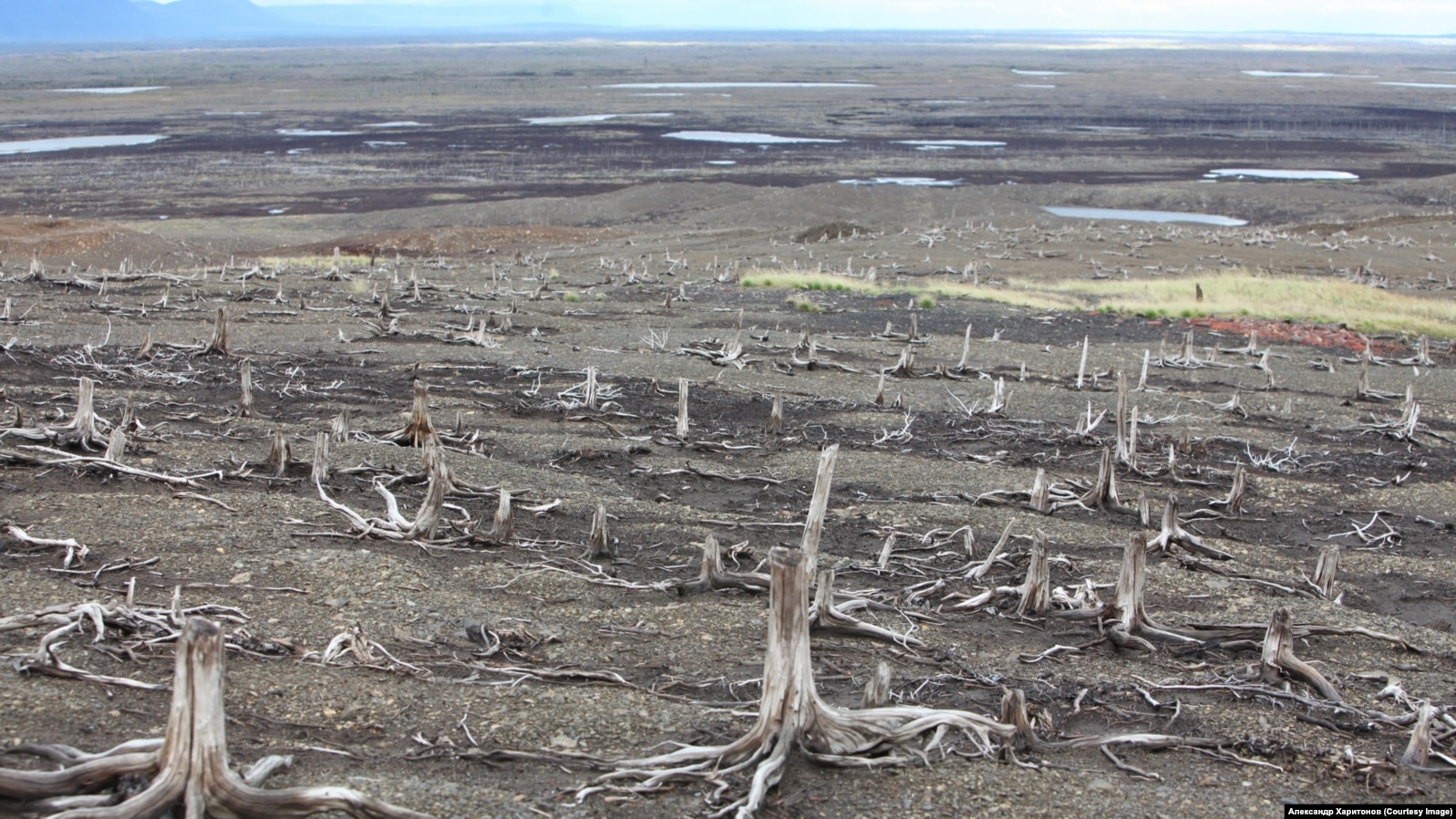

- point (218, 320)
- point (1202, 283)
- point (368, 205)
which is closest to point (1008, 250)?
point (1202, 283)

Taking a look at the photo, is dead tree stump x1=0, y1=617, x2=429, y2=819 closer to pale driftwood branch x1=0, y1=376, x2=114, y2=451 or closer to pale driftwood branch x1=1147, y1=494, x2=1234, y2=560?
pale driftwood branch x1=0, y1=376, x2=114, y2=451

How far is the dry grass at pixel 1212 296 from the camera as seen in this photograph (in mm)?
20906

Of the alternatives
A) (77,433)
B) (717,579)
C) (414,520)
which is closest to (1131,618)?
(717,579)

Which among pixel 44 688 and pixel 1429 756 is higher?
pixel 44 688

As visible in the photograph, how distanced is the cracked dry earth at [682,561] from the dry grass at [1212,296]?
5490 millimetres

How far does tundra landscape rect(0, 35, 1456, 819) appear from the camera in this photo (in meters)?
4.43

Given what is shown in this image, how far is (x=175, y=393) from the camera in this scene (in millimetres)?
11281

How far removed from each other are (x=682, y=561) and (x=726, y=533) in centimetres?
76

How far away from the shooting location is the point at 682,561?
7305 mm

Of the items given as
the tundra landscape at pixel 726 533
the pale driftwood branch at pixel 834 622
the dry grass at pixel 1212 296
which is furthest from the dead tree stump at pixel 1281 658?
the dry grass at pixel 1212 296

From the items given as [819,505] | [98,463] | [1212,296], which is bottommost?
[1212,296]

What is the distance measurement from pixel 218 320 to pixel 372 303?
5.07 metres

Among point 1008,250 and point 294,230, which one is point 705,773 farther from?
point 294,230

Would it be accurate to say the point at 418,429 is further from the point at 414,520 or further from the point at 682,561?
the point at 682,561
